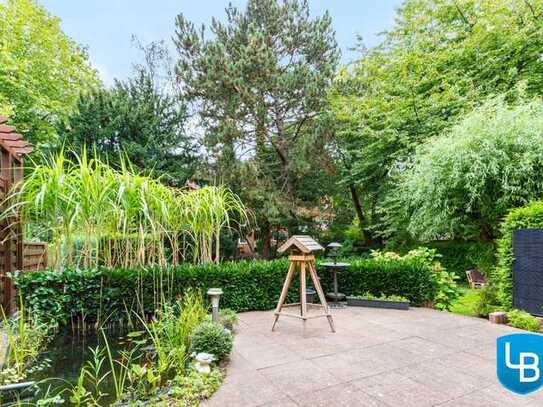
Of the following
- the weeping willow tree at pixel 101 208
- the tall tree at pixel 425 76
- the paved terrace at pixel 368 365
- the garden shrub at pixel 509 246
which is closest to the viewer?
the paved terrace at pixel 368 365

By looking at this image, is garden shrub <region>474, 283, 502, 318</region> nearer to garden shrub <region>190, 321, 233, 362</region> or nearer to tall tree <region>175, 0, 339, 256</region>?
garden shrub <region>190, 321, 233, 362</region>

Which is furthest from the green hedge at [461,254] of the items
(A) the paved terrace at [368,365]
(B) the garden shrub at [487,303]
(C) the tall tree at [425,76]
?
(A) the paved terrace at [368,365]

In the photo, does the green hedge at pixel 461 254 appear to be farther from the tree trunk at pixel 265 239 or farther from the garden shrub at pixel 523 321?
the tree trunk at pixel 265 239

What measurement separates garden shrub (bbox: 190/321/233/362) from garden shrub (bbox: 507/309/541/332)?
13.2 ft

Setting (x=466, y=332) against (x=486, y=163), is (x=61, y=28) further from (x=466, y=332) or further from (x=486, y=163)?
(x=466, y=332)

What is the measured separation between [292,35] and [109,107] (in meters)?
6.58

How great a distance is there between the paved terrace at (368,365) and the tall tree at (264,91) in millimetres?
6209

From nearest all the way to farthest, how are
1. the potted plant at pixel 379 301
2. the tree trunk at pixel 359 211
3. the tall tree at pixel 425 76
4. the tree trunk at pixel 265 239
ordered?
the potted plant at pixel 379 301 → the tall tree at pixel 425 76 → the tree trunk at pixel 265 239 → the tree trunk at pixel 359 211

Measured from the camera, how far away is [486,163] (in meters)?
6.66

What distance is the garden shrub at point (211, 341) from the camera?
3047 millimetres

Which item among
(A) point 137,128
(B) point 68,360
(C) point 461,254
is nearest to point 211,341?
(B) point 68,360

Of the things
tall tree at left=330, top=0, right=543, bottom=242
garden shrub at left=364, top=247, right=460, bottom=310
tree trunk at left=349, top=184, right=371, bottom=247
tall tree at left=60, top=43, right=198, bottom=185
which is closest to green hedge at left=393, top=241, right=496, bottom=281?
tree trunk at left=349, top=184, right=371, bottom=247

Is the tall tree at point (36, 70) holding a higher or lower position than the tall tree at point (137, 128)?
higher

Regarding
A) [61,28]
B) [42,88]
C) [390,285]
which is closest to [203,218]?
[390,285]
